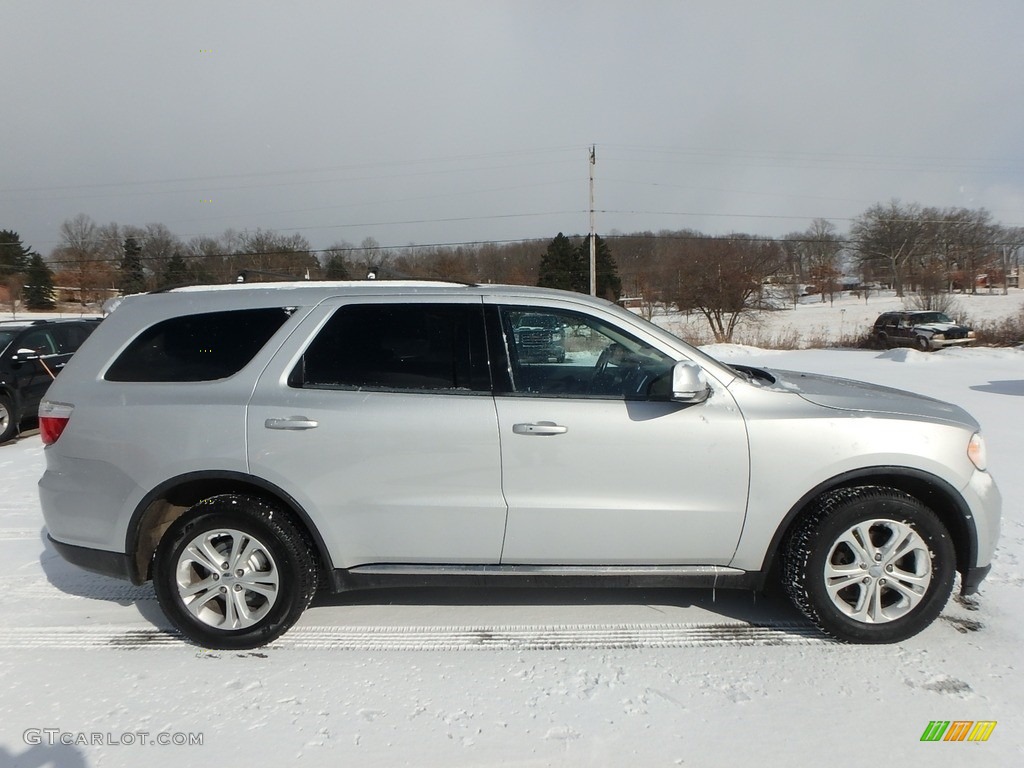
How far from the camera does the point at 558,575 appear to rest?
315 centimetres

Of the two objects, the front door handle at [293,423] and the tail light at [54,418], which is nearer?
the front door handle at [293,423]

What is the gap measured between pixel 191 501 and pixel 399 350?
1.42 m

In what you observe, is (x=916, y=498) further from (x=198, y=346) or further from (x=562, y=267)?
(x=562, y=267)

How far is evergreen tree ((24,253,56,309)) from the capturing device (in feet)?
154

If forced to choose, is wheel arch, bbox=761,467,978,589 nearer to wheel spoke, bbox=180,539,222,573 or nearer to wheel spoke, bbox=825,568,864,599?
wheel spoke, bbox=825,568,864,599

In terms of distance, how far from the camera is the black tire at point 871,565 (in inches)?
120

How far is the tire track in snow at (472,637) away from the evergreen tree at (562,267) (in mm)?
35349

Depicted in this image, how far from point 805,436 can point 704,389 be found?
542 mm

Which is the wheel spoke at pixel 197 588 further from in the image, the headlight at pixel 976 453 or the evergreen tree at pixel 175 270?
the evergreen tree at pixel 175 270

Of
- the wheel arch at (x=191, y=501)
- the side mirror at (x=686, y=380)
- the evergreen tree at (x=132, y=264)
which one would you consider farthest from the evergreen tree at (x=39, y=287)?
the side mirror at (x=686, y=380)

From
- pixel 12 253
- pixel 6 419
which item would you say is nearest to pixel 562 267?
pixel 6 419

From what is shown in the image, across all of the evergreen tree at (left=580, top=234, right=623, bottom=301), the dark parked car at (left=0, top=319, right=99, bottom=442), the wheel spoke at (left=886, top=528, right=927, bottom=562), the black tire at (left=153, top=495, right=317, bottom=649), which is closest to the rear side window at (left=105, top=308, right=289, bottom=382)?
the black tire at (left=153, top=495, right=317, bottom=649)

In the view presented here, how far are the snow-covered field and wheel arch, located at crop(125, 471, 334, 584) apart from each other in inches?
17.8

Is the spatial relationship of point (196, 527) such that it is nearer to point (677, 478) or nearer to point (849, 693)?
point (677, 478)
